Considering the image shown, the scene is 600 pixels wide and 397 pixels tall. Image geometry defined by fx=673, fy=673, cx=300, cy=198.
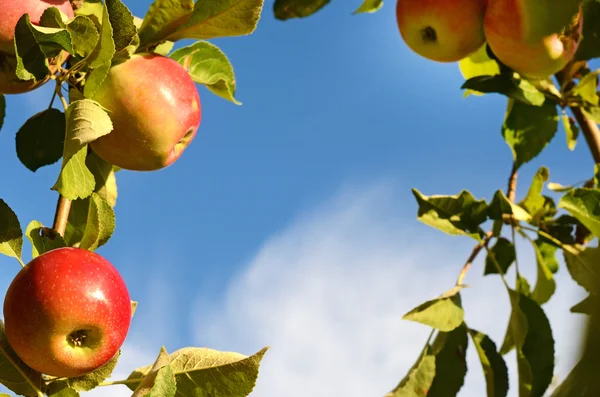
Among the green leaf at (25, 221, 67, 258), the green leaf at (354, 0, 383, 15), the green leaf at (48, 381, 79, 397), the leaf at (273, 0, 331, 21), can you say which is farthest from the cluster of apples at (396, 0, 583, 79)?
the green leaf at (48, 381, 79, 397)

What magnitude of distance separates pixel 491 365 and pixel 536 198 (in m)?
0.60

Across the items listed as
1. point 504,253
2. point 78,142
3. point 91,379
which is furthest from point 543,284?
point 78,142

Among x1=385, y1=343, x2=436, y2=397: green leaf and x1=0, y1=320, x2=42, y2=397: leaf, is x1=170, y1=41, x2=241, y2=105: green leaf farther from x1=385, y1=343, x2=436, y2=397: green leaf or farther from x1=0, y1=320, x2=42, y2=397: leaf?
x1=385, y1=343, x2=436, y2=397: green leaf

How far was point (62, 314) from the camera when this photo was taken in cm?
131

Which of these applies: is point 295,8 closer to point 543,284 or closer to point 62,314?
point 543,284

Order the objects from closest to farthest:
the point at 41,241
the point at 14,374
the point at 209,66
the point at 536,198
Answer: the point at 14,374
the point at 41,241
the point at 209,66
the point at 536,198

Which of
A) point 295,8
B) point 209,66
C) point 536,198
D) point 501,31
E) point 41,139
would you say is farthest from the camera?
point 295,8

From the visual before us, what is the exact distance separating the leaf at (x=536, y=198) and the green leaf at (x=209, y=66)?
1153mm

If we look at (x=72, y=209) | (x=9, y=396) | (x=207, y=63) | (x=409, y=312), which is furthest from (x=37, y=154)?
(x=409, y=312)

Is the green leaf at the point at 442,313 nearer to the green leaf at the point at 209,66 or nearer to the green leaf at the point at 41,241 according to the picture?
the green leaf at the point at 209,66

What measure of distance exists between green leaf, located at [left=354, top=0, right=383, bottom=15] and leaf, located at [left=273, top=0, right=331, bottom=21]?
16cm

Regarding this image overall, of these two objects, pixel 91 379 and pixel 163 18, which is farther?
pixel 163 18

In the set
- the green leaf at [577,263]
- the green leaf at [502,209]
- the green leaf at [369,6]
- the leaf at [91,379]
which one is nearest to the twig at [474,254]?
the green leaf at [502,209]

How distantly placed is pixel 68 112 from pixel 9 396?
1.77ft
